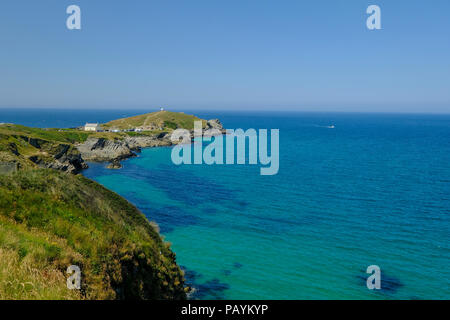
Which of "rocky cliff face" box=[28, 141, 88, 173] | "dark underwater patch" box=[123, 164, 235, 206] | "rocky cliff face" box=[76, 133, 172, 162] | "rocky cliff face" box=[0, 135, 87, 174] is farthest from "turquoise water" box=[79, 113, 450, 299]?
"rocky cliff face" box=[76, 133, 172, 162]

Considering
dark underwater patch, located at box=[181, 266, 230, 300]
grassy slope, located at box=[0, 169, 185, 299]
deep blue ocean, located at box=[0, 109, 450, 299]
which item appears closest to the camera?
grassy slope, located at box=[0, 169, 185, 299]

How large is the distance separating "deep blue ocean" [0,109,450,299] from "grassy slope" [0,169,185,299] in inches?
412

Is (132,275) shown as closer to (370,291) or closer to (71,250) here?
(71,250)

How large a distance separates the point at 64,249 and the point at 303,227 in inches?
1249

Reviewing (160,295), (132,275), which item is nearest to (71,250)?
(132,275)

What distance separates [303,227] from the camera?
37.0 meters

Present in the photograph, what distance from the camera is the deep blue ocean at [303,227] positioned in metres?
25.0

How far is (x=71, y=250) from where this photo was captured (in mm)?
10422

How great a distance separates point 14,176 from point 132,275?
8.68 metres

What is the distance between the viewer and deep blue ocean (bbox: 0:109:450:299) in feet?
81.9

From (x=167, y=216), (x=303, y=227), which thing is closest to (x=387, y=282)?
(x=303, y=227)

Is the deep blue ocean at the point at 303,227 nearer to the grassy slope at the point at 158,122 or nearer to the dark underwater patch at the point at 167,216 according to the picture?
the dark underwater patch at the point at 167,216

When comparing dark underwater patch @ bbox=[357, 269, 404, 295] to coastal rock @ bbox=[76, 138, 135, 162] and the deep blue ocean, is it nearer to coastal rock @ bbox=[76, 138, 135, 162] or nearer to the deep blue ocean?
the deep blue ocean
